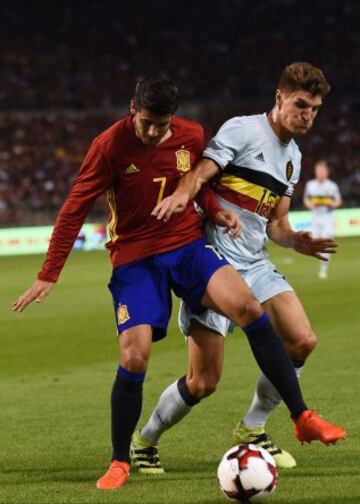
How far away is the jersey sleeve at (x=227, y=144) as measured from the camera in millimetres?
6145

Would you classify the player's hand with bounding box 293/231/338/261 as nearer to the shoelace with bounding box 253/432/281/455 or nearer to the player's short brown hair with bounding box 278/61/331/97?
the player's short brown hair with bounding box 278/61/331/97

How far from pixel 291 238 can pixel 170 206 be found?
1.15m

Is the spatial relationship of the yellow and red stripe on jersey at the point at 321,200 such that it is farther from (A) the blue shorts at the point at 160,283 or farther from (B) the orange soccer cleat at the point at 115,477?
(B) the orange soccer cleat at the point at 115,477

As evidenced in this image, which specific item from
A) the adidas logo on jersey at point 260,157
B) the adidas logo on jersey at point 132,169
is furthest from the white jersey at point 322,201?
the adidas logo on jersey at point 132,169

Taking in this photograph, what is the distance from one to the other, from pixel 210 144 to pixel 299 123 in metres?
0.52

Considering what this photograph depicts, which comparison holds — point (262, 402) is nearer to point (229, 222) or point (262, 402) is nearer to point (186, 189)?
point (229, 222)

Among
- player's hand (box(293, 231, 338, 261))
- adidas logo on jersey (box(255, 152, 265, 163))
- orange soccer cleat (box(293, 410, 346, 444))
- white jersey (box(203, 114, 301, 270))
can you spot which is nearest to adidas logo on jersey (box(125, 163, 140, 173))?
white jersey (box(203, 114, 301, 270))

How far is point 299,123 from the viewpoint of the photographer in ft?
20.4

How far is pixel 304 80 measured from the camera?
6074mm

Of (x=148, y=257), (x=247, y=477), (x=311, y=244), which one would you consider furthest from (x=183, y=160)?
(x=247, y=477)

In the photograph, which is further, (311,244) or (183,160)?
(311,244)

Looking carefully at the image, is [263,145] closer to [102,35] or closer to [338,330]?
[338,330]

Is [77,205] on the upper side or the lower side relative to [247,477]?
upper

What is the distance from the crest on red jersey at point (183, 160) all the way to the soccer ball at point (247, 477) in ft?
5.61
